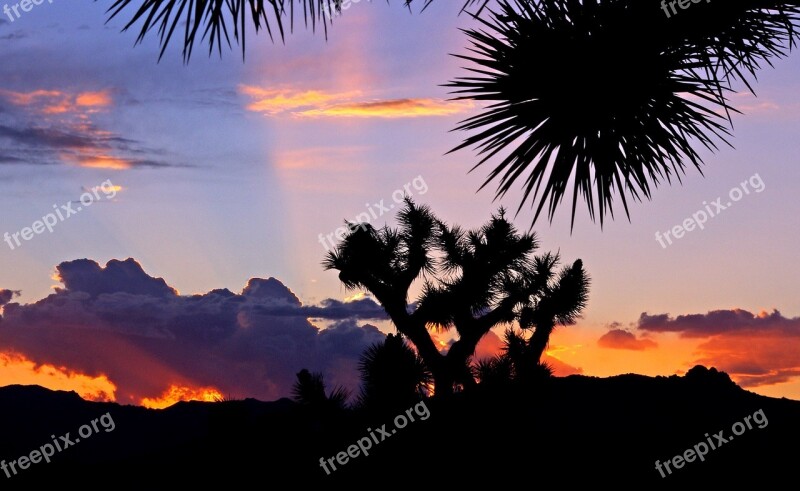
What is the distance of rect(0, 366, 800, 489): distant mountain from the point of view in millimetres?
8297

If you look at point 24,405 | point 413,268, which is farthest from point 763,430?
point 24,405

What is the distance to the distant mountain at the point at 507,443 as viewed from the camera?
8.30 m

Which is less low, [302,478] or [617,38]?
[617,38]

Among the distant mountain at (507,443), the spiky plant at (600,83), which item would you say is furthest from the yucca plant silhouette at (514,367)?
the spiky plant at (600,83)

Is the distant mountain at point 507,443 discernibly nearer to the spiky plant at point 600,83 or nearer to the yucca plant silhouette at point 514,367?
the yucca plant silhouette at point 514,367

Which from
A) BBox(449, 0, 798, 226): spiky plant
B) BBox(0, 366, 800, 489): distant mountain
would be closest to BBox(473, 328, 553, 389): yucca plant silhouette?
BBox(0, 366, 800, 489): distant mountain

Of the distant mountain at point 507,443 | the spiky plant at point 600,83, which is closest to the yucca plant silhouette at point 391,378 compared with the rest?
the distant mountain at point 507,443

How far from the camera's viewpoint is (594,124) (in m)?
4.92

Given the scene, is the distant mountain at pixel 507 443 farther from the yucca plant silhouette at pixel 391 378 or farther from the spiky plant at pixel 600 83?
the spiky plant at pixel 600 83

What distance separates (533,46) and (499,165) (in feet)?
2.49

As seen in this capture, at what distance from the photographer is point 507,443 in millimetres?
9594

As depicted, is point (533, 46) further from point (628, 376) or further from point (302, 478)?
point (628, 376)

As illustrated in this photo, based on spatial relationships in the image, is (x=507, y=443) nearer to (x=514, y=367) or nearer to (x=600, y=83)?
(x=514, y=367)

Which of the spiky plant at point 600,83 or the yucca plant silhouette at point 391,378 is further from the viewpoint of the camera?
the yucca plant silhouette at point 391,378
